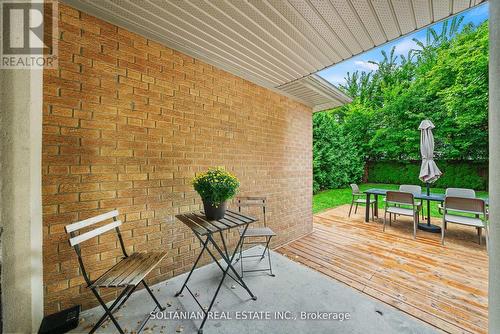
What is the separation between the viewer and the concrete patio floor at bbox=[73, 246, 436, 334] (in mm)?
1802

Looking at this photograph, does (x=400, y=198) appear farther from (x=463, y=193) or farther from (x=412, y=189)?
(x=463, y=193)

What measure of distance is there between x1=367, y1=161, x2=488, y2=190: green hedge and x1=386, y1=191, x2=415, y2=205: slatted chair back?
27.4ft

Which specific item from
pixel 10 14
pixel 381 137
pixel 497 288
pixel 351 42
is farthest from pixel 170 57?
pixel 381 137

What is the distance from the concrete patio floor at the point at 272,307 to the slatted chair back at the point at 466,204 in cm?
316

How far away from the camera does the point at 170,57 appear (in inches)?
99.1

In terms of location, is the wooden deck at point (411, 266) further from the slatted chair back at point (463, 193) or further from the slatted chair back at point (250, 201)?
the slatted chair back at point (250, 201)

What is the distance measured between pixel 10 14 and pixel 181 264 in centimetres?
294

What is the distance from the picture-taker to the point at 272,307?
206cm

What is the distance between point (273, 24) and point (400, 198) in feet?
15.7

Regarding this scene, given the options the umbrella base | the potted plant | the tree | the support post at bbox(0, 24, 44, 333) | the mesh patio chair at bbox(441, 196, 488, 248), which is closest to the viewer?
the support post at bbox(0, 24, 44, 333)

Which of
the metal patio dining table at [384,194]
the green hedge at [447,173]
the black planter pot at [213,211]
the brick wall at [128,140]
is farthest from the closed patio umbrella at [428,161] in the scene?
the green hedge at [447,173]

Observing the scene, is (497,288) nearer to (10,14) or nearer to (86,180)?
(86,180)

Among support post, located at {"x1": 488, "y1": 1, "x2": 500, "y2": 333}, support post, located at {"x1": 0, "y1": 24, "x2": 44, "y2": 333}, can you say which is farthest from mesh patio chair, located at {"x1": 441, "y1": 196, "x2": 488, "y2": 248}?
support post, located at {"x1": 0, "y1": 24, "x2": 44, "y2": 333}

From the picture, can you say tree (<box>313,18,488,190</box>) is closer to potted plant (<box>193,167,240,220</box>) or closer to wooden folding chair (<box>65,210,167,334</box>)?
potted plant (<box>193,167,240,220</box>)
